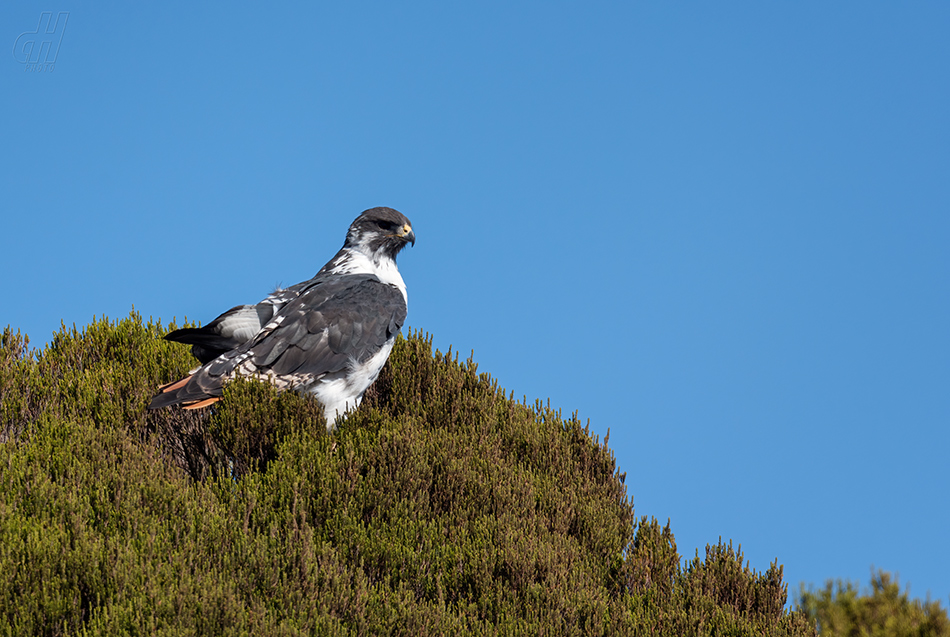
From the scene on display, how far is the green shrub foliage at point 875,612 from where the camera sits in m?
7.32

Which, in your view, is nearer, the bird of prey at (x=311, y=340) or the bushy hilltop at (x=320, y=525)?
the bushy hilltop at (x=320, y=525)

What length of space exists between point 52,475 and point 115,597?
1977 mm

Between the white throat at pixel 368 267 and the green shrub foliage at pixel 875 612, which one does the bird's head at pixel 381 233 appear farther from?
the green shrub foliage at pixel 875 612

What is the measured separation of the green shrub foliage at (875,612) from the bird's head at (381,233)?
5733mm

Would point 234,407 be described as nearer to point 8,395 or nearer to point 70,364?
point 8,395

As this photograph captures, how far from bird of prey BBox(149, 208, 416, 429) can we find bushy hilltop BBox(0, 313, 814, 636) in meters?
0.30

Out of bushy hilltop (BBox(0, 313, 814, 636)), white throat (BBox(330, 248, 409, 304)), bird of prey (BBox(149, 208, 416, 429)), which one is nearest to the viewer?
bushy hilltop (BBox(0, 313, 814, 636))

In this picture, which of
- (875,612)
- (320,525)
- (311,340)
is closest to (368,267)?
(311,340)

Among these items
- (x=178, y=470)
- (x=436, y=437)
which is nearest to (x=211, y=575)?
(x=178, y=470)

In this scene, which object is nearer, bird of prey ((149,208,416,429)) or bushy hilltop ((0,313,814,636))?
bushy hilltop ((0,313,814,636))

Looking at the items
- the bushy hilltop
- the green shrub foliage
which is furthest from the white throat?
the green shrub foliage

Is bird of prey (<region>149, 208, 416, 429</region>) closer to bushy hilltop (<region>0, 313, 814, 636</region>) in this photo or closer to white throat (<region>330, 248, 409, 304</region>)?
white throat (<region>330, 248, 409, 304</region>)

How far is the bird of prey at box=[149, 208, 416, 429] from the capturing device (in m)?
7.30

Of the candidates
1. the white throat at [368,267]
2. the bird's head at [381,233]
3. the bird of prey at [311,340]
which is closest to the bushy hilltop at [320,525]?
the bird of prey at [311,340]
